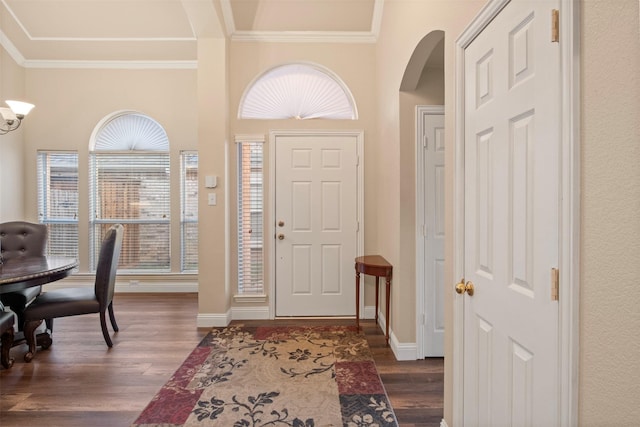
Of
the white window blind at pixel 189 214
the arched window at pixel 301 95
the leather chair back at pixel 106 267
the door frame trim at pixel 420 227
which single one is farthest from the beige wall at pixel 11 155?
the door frame trim at pixel 420 227

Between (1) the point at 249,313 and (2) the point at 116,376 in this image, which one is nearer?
(2) the point at 116,376

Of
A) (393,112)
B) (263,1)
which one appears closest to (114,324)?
(393,112)

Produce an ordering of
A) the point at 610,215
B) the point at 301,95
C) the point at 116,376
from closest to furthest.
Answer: the point at 610,215, the point at 116,376, the point at 301,95

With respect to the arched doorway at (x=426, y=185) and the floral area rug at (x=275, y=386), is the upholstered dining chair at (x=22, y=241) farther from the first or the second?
the arched doorway at (x=426, y=185)

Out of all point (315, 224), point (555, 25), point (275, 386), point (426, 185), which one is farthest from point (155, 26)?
point (555, 25)

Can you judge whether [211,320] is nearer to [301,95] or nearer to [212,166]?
[212,166]

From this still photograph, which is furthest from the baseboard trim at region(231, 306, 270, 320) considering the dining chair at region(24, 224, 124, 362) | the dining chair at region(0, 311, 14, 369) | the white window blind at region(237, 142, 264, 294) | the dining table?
the dining chair at region(0, 311, 14, 369)

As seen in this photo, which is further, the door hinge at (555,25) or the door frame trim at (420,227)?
the door frame trim at (420,227)

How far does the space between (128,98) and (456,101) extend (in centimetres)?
470

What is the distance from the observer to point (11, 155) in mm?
4516

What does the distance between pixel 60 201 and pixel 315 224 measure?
3.87 m

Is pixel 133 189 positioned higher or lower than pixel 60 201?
higher

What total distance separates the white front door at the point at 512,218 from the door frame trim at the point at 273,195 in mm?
2195

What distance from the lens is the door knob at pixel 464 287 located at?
149 centimetres
